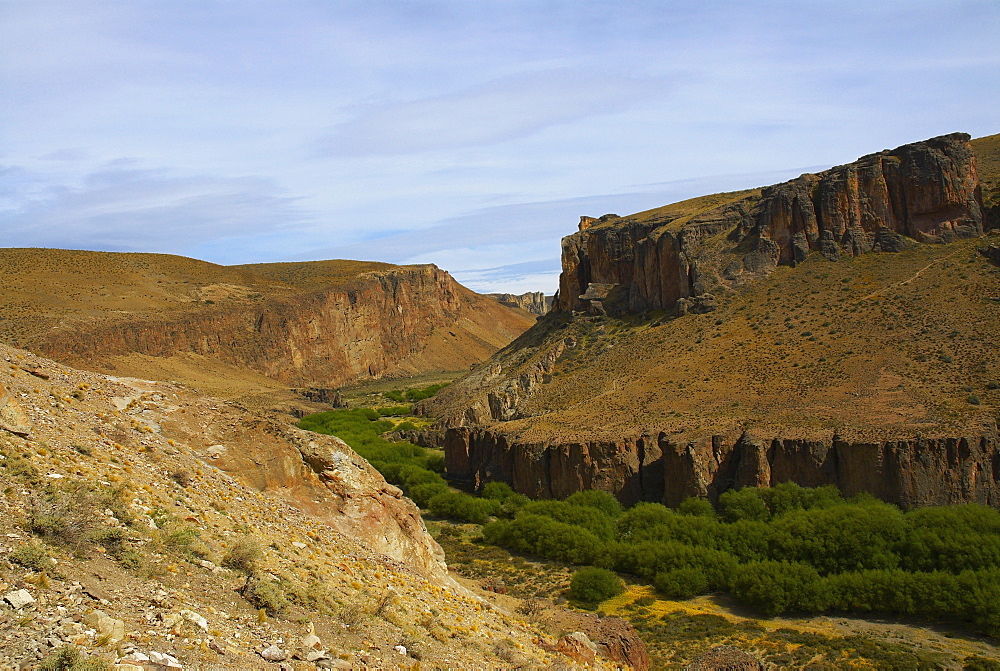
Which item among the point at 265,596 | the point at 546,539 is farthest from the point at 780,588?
the point at 265,596

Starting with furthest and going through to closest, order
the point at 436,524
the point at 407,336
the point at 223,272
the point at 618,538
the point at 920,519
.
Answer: the point at 407,336, the point at 223,272, the point at 436,524, the point at 618,538, the point at 920,519

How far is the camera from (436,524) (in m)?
45.9

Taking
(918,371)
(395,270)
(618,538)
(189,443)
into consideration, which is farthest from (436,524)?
(395,270)

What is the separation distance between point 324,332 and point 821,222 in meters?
80.6

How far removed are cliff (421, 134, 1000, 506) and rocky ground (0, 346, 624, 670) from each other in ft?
88.5

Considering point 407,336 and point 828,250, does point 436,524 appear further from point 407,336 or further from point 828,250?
point 407,336

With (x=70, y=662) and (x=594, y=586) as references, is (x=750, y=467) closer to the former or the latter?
(x=594, y=586)

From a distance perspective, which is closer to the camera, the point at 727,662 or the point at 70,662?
the point at 70,662

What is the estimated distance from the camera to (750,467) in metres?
39.7

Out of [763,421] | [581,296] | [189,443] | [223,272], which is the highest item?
[223,272]

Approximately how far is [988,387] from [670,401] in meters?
16.3

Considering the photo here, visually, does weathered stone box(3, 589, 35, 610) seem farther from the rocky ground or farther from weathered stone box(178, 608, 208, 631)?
weathered stone box(178, 608, 208, 631)

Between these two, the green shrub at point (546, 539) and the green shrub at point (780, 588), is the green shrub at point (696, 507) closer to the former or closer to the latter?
the green shrub at point (546, 539)

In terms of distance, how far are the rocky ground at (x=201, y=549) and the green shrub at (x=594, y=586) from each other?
15551 mm
